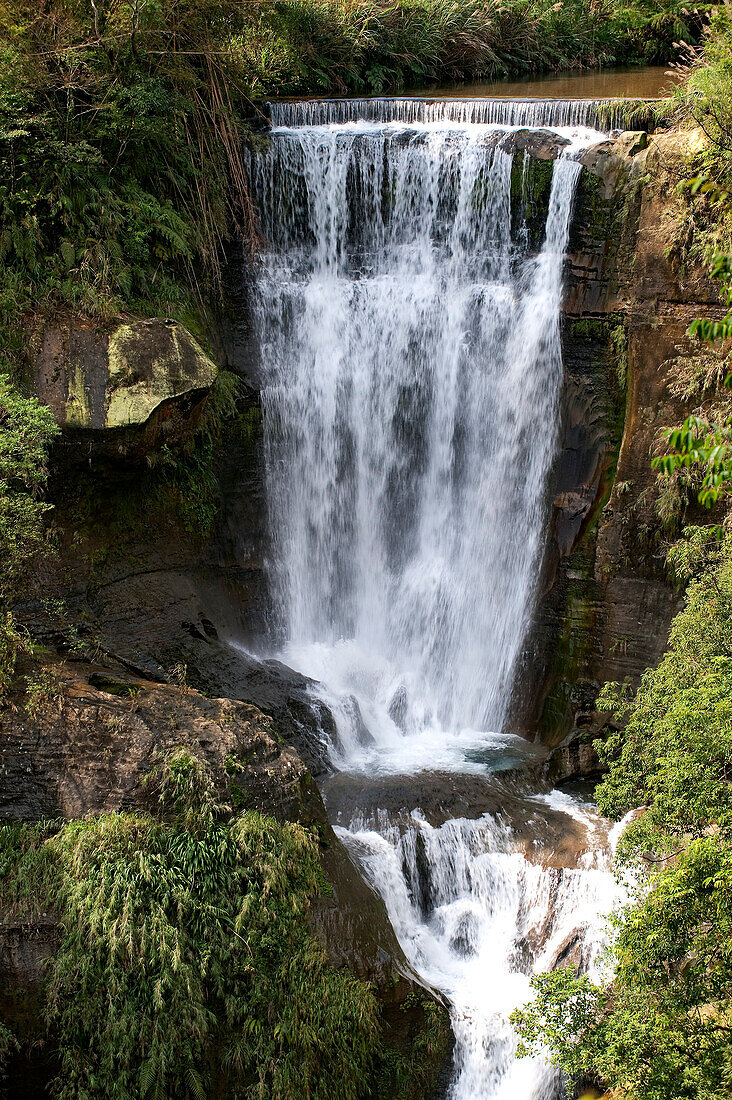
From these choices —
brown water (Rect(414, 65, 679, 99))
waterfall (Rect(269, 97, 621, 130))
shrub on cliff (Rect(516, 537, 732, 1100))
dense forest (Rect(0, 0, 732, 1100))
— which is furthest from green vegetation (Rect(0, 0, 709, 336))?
shrub on cliff (Rect(516, 537, 732, 1100))

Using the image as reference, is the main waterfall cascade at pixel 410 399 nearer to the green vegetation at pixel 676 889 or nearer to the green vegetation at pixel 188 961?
the green vegetation at pixel 676 889

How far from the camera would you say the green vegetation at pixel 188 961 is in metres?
6.32

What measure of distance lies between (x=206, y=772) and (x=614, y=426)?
7629mm

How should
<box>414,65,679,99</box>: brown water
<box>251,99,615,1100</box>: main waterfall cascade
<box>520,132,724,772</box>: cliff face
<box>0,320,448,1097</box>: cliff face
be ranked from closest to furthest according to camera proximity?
<box>0,320,448,1097</box>: cliff face → <box>520,132,724,772</box>: cliff face → <box>251,99,615,1100</box>: main waterfall cascade → <box>414,65,679,99</box>: brown water

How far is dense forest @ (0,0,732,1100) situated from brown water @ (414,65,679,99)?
400 cm

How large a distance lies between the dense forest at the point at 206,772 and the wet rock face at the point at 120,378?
357 millimetres

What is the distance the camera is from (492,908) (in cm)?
884

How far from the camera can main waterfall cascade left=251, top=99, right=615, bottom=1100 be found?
40.1ft

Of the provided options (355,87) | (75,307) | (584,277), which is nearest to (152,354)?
(75,307)

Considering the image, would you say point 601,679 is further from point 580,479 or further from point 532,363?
point 532,363

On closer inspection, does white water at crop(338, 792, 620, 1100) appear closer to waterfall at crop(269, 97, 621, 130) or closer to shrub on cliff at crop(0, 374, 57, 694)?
shrub on cliff at crop(0, 374, 57, 694)

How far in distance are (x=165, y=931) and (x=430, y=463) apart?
817 cm

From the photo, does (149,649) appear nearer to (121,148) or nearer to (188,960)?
(188,960)

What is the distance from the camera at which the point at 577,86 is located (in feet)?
54.8
